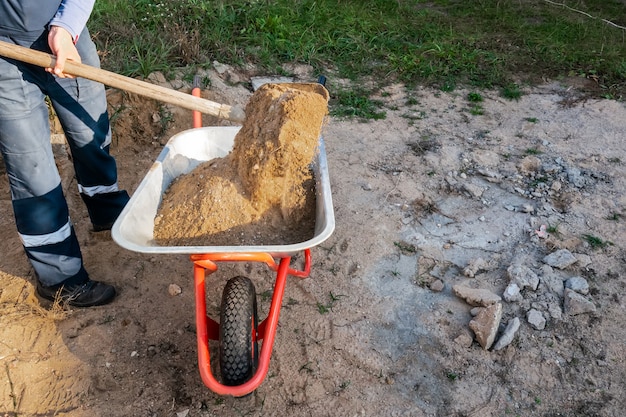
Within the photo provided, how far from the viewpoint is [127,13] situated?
201 inches

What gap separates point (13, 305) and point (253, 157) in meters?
1.60

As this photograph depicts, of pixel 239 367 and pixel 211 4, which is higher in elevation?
pixel 211 4

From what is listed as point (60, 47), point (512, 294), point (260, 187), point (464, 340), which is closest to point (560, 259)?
point (512, 294)

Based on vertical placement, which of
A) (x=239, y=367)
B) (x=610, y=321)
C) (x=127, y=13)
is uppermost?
(x=127, y=13)

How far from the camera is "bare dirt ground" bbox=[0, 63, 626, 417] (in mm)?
2348

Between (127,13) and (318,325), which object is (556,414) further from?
(127,13)

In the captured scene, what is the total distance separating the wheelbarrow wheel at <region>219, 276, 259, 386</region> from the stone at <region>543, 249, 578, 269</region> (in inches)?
75.4

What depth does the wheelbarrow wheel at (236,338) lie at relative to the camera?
2.03 m

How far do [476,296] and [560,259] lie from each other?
0.65 meters

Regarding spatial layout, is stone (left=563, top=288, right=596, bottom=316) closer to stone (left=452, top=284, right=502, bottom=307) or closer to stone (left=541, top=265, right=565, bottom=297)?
stone (left=541, top=265, right=565, bottom=297)

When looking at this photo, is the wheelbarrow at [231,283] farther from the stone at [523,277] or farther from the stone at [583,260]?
the stone at [583,260]

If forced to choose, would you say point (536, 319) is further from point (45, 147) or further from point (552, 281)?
point (45, 147)

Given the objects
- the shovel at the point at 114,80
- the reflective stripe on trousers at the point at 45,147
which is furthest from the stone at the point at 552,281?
the reflective stripe on trousers at the point at 45,147

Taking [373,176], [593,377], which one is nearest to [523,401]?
[593,377]
